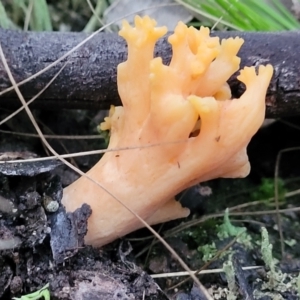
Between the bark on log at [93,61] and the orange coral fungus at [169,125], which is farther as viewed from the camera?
the bark on log at [93,61]

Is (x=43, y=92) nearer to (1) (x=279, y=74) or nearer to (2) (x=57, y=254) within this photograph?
(2) (x=57, y=254)

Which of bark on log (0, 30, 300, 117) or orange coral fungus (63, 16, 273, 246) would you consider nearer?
orange coral fungus (63, 16, 273, 246)

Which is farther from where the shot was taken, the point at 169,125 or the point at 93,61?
the point at 93,61

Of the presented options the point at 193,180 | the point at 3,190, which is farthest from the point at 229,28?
the point at 3,190
